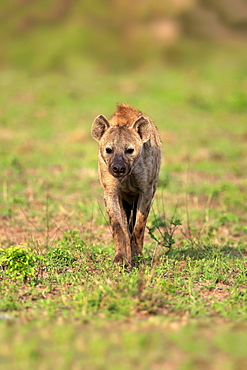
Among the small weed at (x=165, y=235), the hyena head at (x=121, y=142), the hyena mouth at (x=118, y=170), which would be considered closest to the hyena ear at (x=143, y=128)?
the hyena head at (x=121, y=142)

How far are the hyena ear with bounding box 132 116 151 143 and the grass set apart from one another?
2.91 ft

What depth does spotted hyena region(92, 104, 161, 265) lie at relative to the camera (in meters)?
5.32

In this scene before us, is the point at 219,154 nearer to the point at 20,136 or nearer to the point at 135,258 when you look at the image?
the point at 20,136

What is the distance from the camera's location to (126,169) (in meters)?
5.19

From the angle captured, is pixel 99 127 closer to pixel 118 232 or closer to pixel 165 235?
pixel 118 232

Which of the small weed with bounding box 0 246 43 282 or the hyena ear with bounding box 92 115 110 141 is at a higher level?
the hyena ear with bounding box 92 115 110 141

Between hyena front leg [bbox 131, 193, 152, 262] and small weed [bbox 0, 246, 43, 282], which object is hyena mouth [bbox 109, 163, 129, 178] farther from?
small weed [bbox 0, 246, 43, 282]

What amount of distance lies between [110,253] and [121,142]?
1.12 metres

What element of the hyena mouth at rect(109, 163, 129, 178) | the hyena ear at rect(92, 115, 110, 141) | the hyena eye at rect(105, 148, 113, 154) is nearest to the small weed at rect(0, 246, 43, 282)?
the hyena mouth at rect(109, 163, 129, 178)

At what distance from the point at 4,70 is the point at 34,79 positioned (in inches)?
122

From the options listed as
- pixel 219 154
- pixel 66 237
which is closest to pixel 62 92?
pixel 219 154

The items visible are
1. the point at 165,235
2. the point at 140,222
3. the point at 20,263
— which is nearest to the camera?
the point at 20,263

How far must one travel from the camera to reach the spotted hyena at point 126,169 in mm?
5316

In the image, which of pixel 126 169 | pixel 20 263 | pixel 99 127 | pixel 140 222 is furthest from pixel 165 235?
pixel 20 263
